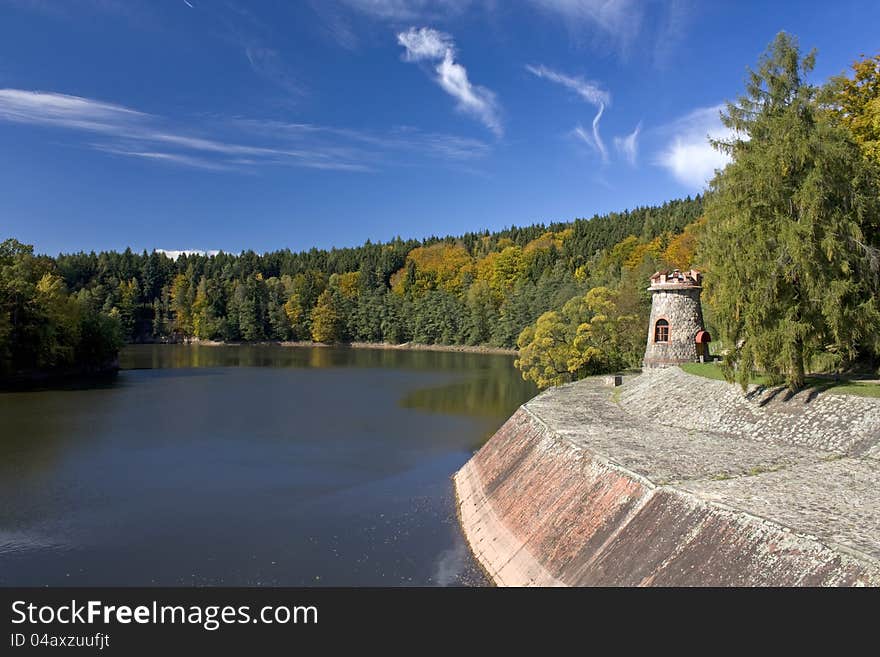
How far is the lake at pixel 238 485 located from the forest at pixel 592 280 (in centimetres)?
986

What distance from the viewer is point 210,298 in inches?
5246

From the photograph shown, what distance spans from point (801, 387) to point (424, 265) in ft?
410

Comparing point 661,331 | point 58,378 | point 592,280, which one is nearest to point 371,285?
point 592,280

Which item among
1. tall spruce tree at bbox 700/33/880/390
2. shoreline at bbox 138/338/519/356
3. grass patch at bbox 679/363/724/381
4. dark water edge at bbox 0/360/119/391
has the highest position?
tall spruce tree at bbox 700/33/880/390

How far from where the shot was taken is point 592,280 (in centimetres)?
8406

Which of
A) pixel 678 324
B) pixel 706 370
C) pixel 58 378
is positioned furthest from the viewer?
pixel 58 378

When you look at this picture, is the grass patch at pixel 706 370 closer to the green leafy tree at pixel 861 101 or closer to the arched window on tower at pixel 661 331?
the arched window on tower at pixel 661 331

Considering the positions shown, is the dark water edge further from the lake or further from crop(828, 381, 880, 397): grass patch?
crop(828, 381, 880, 397): grass patch

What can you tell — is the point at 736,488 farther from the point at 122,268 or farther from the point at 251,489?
the point at 122,268

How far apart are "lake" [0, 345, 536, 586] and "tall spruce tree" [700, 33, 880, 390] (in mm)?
12088

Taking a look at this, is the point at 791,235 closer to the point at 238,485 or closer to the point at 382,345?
the point at 238,485

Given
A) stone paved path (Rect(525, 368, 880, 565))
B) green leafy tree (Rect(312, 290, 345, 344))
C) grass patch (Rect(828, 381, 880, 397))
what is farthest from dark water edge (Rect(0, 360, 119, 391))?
green leafy tree (Rect(312, 290, 345, 344))

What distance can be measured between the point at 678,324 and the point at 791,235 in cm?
1528

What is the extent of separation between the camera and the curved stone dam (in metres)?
11.2
